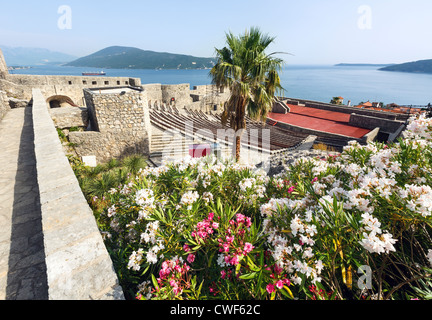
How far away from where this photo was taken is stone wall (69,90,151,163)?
1130cm

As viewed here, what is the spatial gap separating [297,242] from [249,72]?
23.7ft

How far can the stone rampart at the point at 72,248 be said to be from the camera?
1.76 meters

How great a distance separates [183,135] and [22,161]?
11229 mm

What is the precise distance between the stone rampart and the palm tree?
6.34 m

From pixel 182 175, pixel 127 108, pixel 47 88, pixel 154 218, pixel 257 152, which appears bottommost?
pixel 257 152

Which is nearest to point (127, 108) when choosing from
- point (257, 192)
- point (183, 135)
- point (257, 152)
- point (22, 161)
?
point (183, 135)

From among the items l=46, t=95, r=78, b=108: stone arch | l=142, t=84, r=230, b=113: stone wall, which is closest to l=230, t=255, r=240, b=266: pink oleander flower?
l=46, t=95, r=78, b=108: stone arch

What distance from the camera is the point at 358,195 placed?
7.73 feet

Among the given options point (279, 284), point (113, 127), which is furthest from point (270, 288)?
point (113, 127)

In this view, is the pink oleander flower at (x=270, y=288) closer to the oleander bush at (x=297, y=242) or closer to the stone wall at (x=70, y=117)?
the oleander bush at (x=297, y=242)

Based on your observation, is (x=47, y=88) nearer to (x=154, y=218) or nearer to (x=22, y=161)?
(x=22, y=161)

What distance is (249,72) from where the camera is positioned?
8008 millimetres

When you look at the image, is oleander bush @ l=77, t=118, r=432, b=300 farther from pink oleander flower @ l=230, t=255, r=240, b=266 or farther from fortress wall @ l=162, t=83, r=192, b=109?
fortress wall @ l=162, t=83, r=192, b=109
